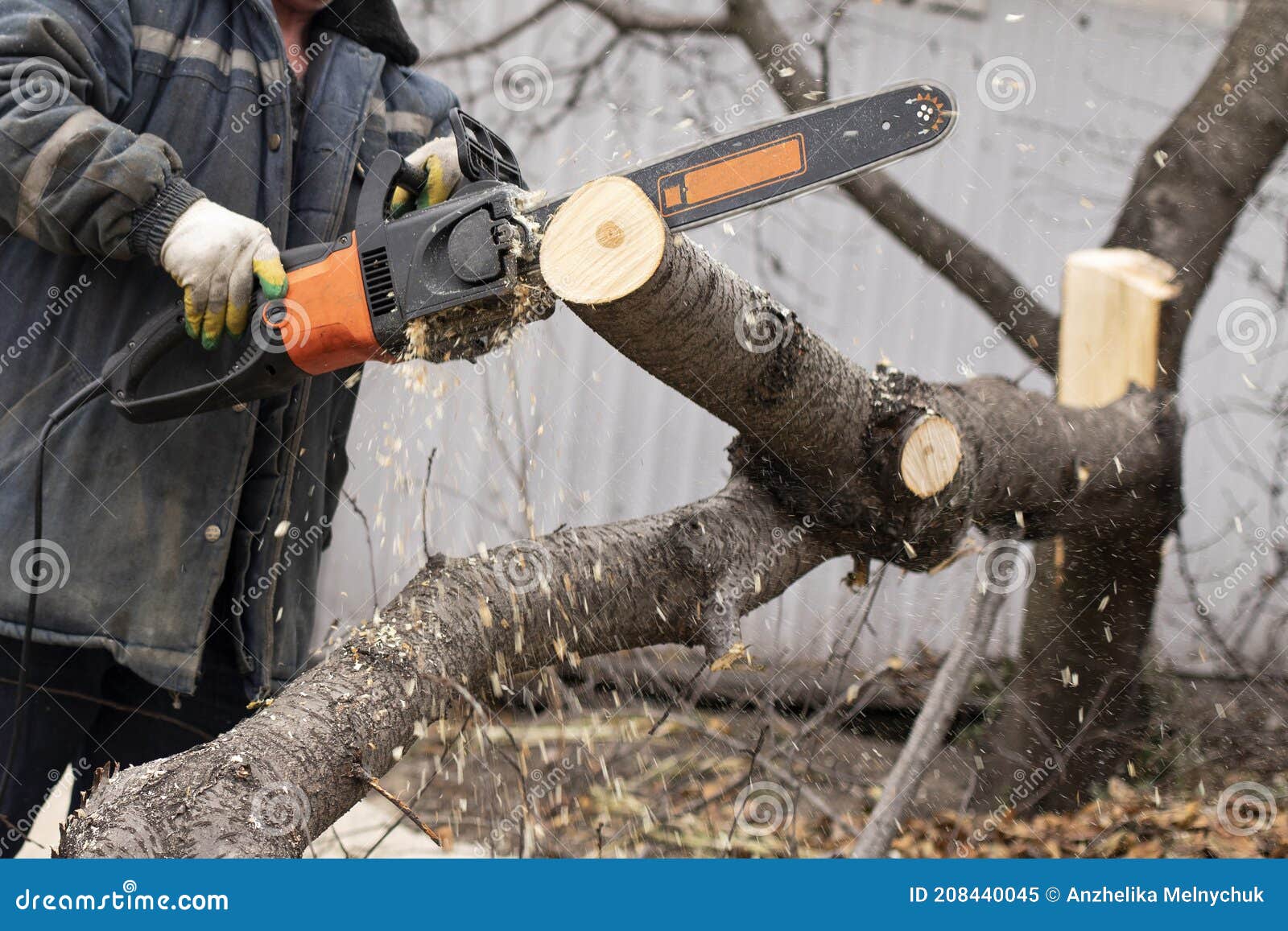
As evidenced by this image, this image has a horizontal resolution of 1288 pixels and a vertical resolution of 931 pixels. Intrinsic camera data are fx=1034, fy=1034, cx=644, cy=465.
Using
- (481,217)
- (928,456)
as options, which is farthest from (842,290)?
(481,217)

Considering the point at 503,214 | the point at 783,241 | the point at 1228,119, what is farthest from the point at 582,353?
the point at 503,214

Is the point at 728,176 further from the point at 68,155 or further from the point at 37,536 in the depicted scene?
the point at 37,536

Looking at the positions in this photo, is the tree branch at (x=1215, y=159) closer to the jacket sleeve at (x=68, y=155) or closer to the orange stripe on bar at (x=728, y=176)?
the orange stripe on bar at (x=728, y=176)

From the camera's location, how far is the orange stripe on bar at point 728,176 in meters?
1.57

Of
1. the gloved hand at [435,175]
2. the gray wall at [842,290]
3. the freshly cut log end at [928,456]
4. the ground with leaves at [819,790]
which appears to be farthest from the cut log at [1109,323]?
the gloved hand at [435,175]

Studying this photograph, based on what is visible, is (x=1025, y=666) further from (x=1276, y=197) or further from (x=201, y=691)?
(x=201, y=691)

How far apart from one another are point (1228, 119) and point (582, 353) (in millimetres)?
2530

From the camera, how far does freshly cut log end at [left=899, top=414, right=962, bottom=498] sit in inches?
82.0

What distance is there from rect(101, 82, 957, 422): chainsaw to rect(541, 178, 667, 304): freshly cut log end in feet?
0.20

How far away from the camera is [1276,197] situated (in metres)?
3.64

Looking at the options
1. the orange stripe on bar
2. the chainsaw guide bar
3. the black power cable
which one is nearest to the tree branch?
the chainsaw guide bar

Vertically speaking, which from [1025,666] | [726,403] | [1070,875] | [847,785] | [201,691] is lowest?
[847,785]

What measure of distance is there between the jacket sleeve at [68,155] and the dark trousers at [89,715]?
2.57 ft

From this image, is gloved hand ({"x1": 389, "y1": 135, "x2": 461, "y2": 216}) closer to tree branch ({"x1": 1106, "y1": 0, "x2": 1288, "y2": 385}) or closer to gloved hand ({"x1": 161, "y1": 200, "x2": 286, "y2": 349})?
gloved hand ({"x1": 161, "y1": 200, "x2": 286, "y2": 349})
